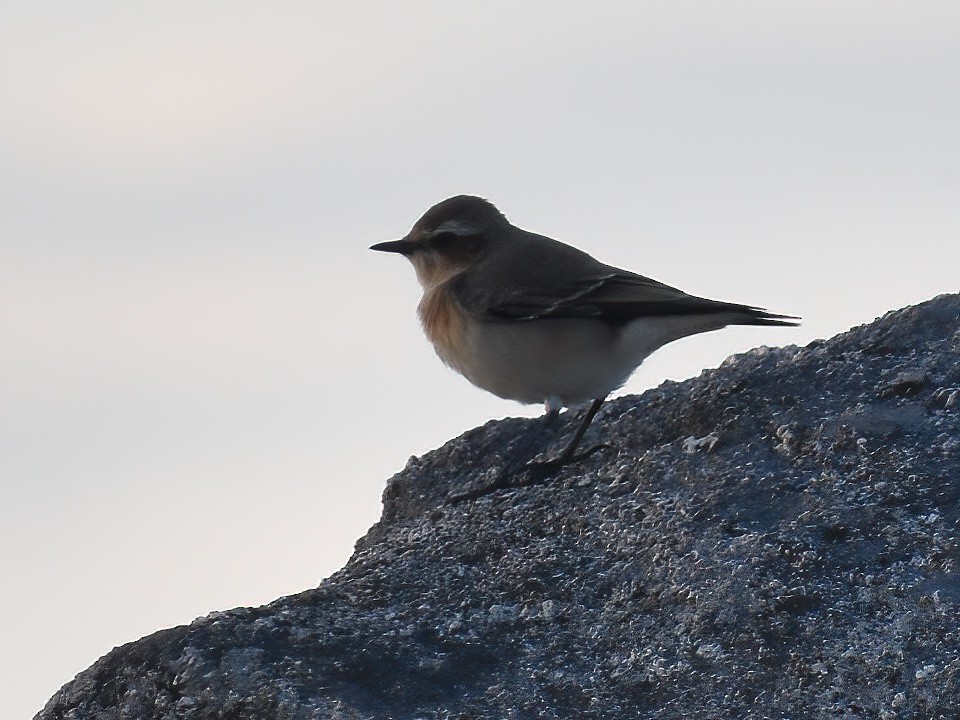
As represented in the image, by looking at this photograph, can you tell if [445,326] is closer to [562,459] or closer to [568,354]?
[568,354]

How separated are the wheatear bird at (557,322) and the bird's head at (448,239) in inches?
13.8

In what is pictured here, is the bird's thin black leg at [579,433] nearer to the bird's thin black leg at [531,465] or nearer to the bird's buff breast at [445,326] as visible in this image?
the bird's thin black leg at [531,465]

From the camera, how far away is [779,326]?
21.9 feet

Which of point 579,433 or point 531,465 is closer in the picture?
point 531,465

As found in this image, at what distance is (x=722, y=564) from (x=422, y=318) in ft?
12.1

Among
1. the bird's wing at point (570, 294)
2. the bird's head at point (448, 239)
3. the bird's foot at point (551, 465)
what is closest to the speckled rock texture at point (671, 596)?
the bird's foot at point (551, 465)

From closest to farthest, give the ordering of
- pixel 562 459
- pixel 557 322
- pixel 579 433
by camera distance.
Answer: pixel 562 459 → pixel 579 433 → pixel 557 322

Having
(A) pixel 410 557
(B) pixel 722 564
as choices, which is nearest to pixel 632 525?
(B) pixel 722 564

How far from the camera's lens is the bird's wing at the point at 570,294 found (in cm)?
703

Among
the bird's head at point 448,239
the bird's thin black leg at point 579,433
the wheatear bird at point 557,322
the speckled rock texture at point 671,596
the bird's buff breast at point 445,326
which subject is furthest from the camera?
the bird's head at point 448,239

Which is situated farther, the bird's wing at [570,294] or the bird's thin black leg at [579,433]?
the bird's wing at [570,294]

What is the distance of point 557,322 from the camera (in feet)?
23.6

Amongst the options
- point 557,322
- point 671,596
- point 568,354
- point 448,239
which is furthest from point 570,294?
point 671,596

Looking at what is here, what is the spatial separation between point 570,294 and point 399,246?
1.49m
